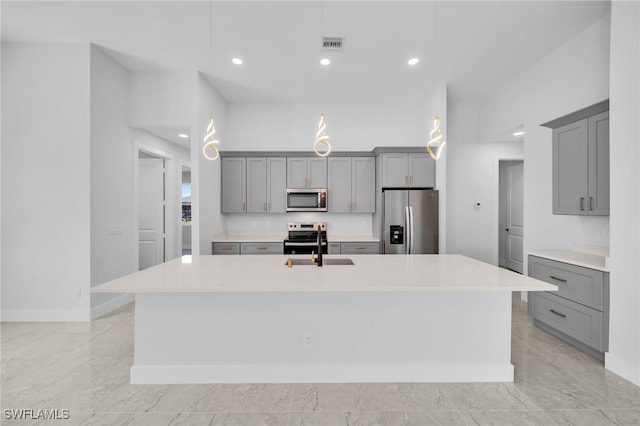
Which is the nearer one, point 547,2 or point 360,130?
point 547,2

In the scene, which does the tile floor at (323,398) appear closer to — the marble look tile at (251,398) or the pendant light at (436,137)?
the marble look tile at (251,398)

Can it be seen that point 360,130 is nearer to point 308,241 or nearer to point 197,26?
point 308,241

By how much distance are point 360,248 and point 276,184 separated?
177 centimetres

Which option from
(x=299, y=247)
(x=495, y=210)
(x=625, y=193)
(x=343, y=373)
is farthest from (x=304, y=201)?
(x=625, y=193)

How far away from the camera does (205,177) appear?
4.62m

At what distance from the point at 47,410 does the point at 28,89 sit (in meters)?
3.58

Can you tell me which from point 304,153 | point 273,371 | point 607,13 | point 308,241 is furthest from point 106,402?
point 607,13

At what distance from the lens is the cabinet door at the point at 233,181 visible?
5.28 meters

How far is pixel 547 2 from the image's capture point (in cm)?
296

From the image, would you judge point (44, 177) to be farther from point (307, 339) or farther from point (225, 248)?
point (307, 339)

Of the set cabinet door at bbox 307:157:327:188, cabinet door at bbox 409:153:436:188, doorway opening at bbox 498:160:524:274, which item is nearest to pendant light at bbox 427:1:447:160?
cabinet door at bbox 409:153:436:188

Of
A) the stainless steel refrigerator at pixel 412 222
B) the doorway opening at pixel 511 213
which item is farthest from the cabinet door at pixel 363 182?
the doorway opening at pixel 511 213

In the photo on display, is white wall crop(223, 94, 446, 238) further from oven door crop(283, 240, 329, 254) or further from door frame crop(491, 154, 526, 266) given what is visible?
door frame crop(491, 154, 526, 266)

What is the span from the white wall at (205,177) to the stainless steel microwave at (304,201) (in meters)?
1.21
